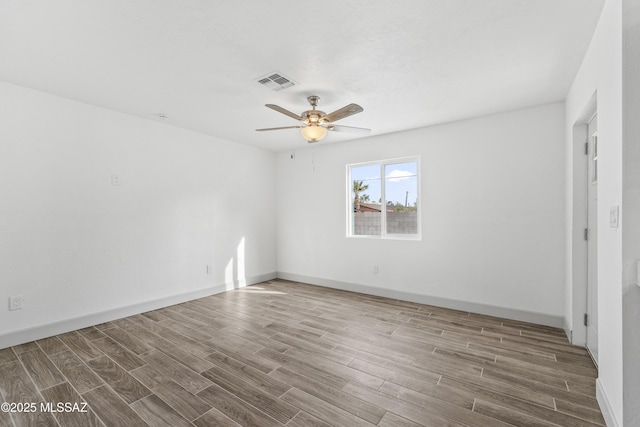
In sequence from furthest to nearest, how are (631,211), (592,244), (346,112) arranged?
(346,112), (592,244), (631,211)

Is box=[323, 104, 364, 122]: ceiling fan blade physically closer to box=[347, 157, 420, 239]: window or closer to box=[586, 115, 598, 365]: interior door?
box=[347, 157, 420, 239]: window

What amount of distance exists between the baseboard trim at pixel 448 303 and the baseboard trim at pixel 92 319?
73.0 inches

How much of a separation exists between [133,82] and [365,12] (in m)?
2.34

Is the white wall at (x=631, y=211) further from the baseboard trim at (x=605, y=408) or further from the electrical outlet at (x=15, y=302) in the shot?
the electrical outlet at (x=15, y=302)

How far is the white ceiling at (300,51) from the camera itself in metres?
1.81

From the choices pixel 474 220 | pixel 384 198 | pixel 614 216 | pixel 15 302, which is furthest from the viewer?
pixel 384 198

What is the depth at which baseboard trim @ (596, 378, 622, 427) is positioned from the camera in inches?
63.1

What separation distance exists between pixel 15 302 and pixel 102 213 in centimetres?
115

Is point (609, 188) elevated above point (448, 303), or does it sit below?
above

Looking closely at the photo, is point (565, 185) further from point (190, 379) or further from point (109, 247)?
point (109, 247)

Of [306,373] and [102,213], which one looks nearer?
[306,373]

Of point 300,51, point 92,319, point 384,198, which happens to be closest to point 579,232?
point 384,198

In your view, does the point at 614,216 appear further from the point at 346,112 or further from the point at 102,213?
the point at 102,213

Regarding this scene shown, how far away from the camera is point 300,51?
225cm
